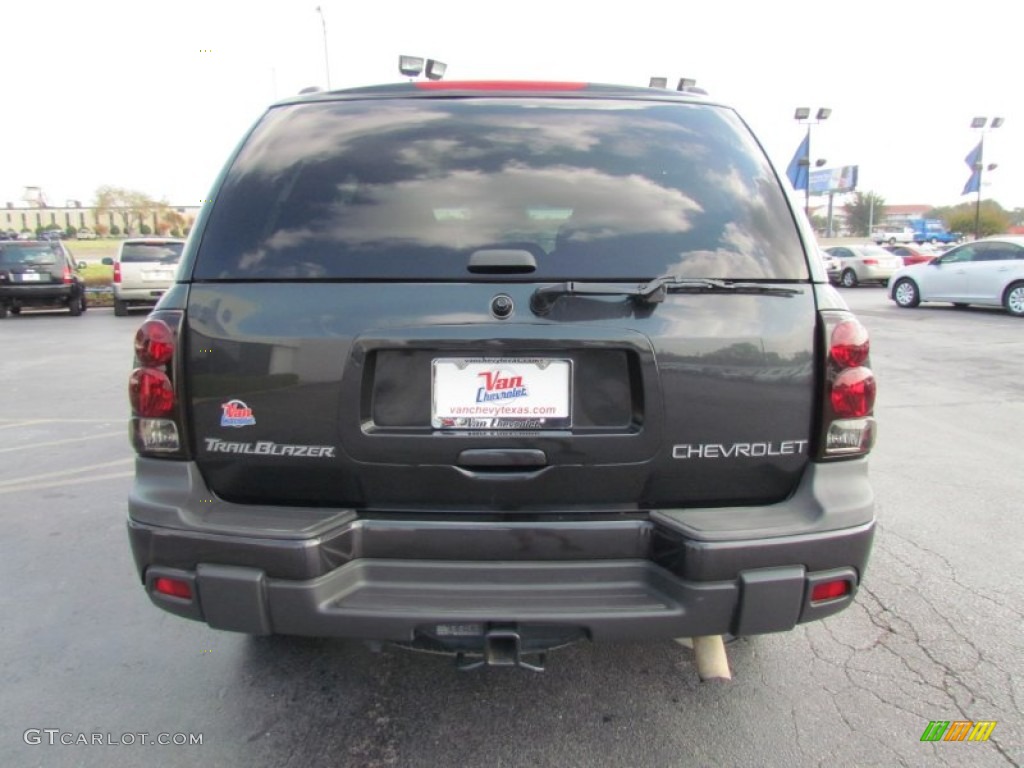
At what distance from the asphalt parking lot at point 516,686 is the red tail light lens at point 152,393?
3.71 ft

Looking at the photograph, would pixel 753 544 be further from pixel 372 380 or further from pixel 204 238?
pixel 204 238

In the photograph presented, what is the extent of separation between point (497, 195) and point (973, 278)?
16.6 metres

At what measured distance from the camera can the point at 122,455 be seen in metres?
5.45

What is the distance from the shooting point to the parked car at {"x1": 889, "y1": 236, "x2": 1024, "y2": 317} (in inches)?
571

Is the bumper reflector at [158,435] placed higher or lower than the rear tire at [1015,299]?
higher

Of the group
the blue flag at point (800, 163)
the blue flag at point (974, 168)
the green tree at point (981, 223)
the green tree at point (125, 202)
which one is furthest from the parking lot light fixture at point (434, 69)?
the green tree at point (125, 202)

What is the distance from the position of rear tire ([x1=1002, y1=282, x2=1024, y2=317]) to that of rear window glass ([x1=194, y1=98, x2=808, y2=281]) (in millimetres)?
15349

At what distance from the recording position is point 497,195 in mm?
2162

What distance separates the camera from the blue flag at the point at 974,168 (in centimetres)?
3869

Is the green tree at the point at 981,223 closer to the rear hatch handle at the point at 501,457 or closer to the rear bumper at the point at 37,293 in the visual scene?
the rear bumper at the point at 37,293

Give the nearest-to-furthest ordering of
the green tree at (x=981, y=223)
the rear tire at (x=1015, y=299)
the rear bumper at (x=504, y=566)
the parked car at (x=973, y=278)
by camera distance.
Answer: the rear bumper at (x=504, y=566) → the rear tire at (x=1015, y=299) → the parked car at (x=973, y=278) → the green tree at (x=981, y=223)

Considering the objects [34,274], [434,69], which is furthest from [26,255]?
[434,69]

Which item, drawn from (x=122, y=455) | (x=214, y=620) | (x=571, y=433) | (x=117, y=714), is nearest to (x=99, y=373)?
(x=122, y=455)

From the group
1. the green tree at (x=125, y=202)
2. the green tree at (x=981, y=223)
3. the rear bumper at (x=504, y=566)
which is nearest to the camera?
the rear bumper at (x=504, y=566)
